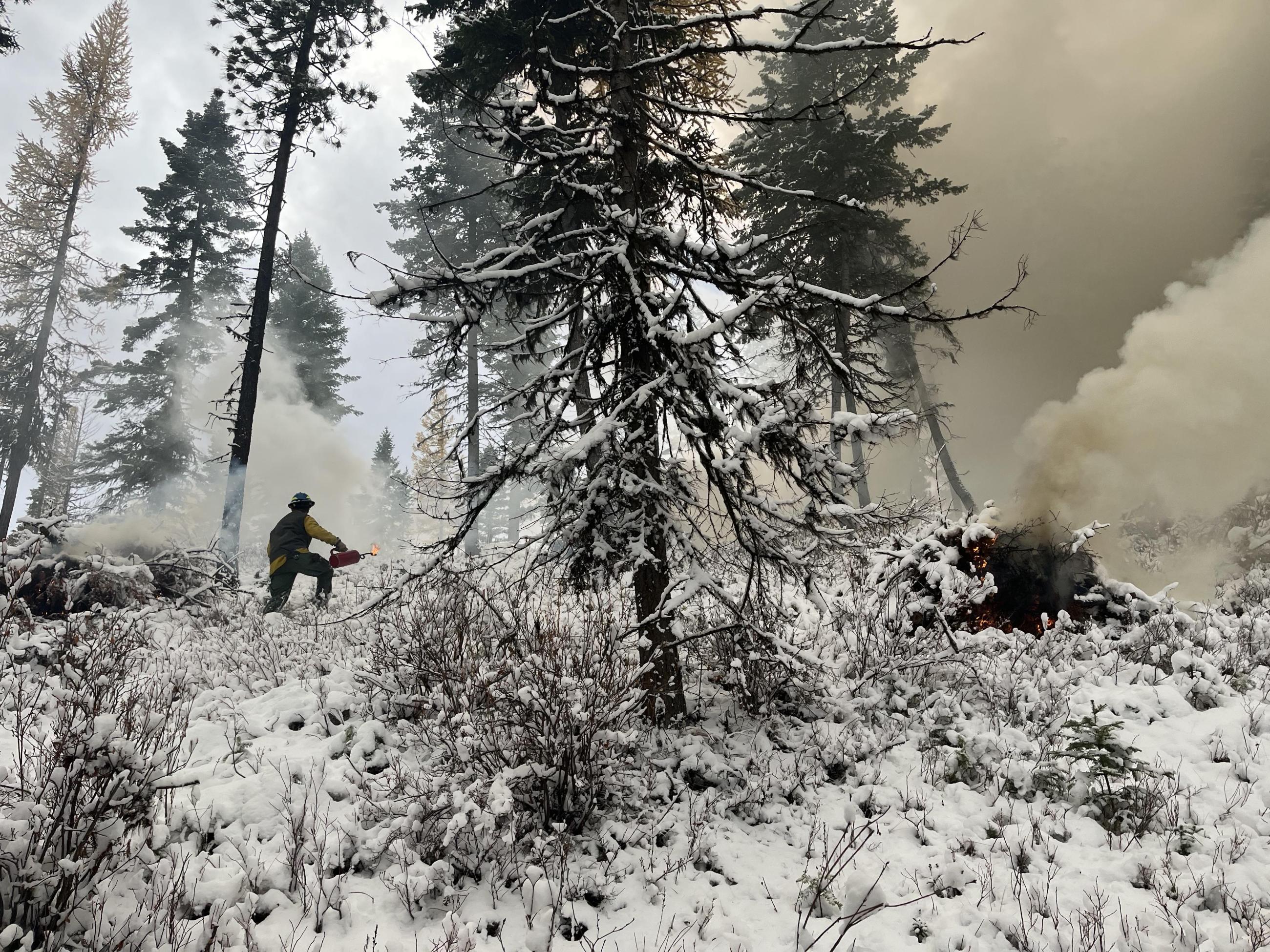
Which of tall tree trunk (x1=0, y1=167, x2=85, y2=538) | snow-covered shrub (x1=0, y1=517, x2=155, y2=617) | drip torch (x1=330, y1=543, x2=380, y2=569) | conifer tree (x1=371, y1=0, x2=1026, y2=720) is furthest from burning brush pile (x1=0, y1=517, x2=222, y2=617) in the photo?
tall tree trunk (x1=0, y1=167, x2=85, y2=538)

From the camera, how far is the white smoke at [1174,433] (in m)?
10.9

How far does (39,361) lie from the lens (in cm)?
2131

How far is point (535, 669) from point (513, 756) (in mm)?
495

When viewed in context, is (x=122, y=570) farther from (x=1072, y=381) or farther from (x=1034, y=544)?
(x=1072, y=381)

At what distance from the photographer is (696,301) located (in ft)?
14.9

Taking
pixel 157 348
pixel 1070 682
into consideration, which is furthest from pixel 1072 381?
pixel 157 348

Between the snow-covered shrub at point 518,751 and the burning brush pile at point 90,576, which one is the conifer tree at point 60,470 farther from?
the snow-covered shrub at point 518,751

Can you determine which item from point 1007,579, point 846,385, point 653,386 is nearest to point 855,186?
point 1007,579

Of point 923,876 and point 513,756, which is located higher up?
point 513,756

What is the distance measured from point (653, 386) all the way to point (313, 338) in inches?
1157

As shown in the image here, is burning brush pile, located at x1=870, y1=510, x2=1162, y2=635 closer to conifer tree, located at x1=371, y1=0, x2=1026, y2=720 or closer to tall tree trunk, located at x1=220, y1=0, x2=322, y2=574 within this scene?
conifer tree, located at x1=371, y1=0, x2=1026, y2=720

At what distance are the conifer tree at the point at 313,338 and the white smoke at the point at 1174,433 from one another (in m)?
28.4

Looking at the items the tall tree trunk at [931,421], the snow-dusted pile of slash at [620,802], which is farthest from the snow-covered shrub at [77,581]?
the tall tree trunk at [931,421]

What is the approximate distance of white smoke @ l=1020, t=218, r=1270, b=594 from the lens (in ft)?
35.8
